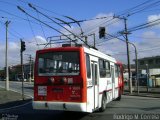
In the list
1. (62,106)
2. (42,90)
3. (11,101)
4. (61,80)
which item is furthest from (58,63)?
(11,101)

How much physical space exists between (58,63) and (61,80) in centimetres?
74

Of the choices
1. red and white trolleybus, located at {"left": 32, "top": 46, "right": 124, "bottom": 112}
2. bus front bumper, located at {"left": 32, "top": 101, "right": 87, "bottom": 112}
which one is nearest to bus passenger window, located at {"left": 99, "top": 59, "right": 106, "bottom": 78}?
red and white trolleybus, located at {"left": 32, "top": 46, "right": 124, "bottom": 112}

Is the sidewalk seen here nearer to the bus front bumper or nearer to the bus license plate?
the bus license plate

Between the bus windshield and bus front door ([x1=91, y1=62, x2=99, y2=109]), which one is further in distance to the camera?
bus front door ([x1=91, y1=62, x2=99, y2=109])

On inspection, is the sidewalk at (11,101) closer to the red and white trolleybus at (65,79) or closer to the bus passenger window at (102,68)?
the bus passenger window at (102,68)

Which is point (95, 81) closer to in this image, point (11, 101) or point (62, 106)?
point (62, 106)

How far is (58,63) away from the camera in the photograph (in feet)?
51.0

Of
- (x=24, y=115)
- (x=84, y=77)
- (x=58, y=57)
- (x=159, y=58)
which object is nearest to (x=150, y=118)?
(x=84, y=77)

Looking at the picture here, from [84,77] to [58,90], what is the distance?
1227mm

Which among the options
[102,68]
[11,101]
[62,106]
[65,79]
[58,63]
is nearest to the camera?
[62,106]

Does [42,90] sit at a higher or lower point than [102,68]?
lower

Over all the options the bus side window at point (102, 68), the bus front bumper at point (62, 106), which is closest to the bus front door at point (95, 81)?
the bus side window at point (102, 68)

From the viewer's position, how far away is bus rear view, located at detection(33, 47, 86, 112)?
49.0 ft

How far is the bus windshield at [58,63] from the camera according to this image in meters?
15.3
